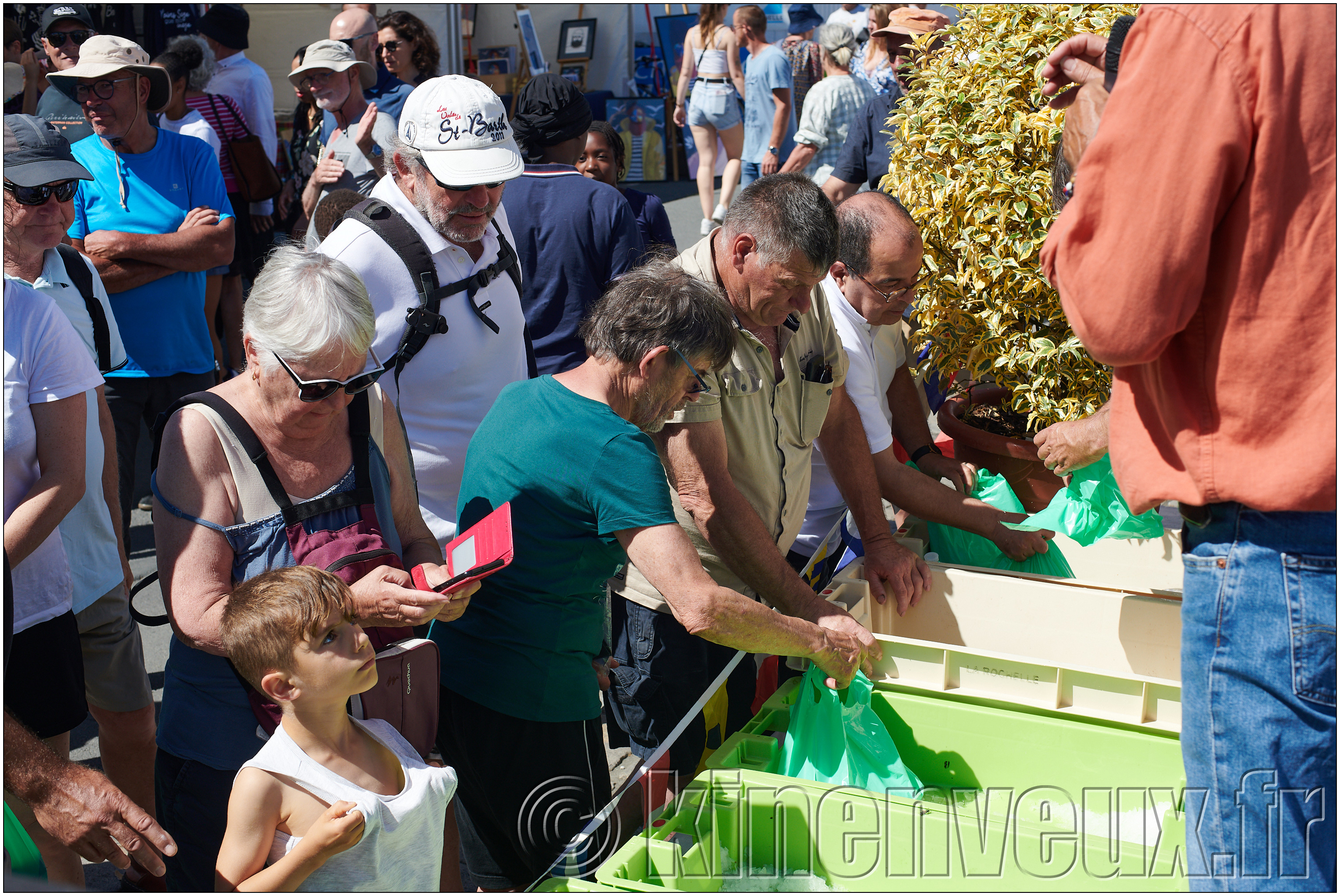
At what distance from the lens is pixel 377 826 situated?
1.72m

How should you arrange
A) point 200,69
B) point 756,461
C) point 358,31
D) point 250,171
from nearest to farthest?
point 756,461 < point 250,171 < point 358,31 < point 200,69

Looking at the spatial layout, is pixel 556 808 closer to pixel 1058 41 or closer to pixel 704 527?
pixel 704 527

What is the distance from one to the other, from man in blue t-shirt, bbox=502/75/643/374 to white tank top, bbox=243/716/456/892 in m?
2.21

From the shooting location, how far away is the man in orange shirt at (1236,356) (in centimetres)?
127

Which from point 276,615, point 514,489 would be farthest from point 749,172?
point 276,615

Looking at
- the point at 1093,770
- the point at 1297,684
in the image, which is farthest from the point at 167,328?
the point at 1297,684

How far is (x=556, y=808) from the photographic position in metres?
2.14

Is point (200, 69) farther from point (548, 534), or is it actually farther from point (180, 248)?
point (548, 534)

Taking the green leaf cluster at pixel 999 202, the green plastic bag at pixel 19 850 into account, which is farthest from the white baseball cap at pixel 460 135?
the green plastic bag at pixel 19 850

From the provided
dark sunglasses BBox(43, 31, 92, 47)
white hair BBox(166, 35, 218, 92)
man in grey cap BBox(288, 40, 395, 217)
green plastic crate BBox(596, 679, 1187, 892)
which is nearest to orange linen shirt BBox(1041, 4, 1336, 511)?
green plastic crate BBox(596, 679, 1187, 892)

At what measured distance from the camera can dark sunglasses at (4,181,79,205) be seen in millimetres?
2617

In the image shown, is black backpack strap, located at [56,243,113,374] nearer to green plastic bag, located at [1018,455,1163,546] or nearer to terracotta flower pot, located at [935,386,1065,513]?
terracotta flower pot, located at [935,386,1065,513]

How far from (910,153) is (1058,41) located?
1.63 ft

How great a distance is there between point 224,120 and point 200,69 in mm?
444
